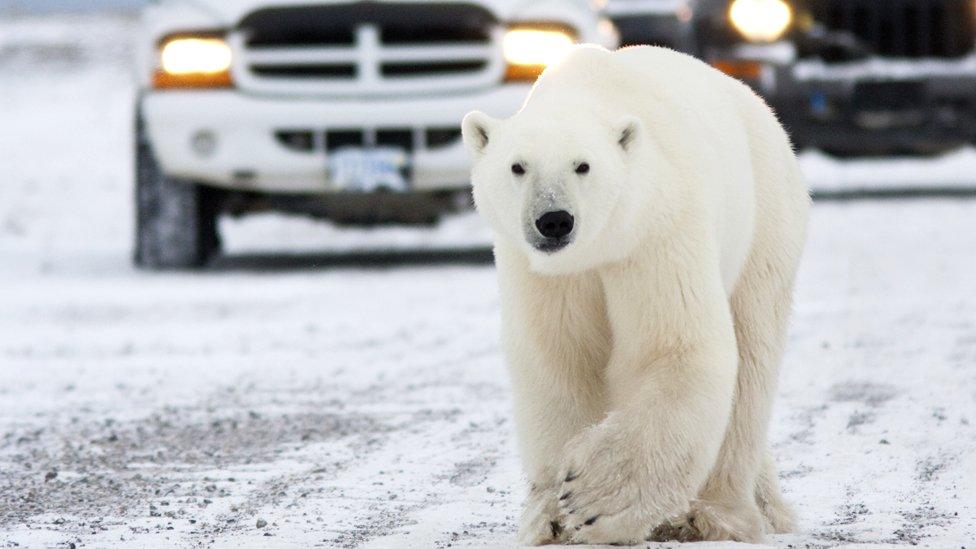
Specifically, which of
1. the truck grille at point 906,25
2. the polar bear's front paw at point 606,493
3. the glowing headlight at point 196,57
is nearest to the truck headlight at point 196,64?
the glowing headlight at point 196,57

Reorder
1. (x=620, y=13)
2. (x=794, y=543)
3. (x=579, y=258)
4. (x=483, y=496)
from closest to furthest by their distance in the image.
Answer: (x=579, y=258) → (x=794, y=543) → (x=483, y=496) → (x=620, y=13)

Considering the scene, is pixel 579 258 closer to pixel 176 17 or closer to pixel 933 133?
pixel 176 17

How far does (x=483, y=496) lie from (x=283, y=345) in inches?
115

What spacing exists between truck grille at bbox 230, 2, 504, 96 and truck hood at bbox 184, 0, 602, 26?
3 centimetres

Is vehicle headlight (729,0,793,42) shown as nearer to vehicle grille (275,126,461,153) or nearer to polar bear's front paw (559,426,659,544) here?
vehicle grille (275,126,461,153)

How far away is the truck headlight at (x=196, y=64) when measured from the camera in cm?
938

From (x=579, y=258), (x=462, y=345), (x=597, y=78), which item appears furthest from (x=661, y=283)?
(x=462, y=345)

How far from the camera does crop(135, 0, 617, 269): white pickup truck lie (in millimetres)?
9250

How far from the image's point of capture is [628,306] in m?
3.63

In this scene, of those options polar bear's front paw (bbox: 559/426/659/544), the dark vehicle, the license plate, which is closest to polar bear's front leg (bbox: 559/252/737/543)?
polar bear's front paw (bbox: 559/426/659/544)

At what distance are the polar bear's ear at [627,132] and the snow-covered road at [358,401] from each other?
0.80 m

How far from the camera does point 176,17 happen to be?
941cm

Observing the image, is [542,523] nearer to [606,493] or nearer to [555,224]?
[606,493]

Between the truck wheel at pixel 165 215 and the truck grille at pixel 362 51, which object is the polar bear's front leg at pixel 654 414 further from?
the truck wheel at pixel 165 215
